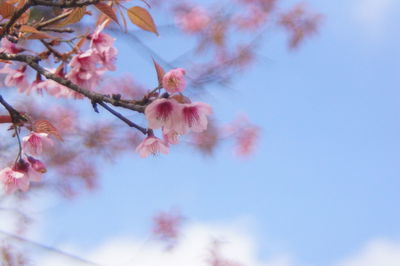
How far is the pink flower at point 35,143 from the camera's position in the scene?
3.51 ft

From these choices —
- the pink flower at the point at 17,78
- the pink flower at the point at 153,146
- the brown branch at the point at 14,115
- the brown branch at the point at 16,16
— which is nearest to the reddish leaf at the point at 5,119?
the brown branch at the point at 14,115

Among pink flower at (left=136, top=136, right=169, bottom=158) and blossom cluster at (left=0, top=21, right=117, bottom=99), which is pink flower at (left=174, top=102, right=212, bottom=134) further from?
blossom cluster at (left=0, top=21, right=117, bottom=99)

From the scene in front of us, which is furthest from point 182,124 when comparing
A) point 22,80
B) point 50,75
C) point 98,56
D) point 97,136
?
point 97,136

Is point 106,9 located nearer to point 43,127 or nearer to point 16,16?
point 16,16

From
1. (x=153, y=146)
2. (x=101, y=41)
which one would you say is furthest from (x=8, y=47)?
(x=153, y=146)

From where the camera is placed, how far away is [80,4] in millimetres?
870

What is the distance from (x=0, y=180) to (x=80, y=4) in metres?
0.58

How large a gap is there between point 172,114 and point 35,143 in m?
0.44

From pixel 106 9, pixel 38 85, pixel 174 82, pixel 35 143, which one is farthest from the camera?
pixel 38 85

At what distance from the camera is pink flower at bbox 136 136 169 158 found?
39.0 inches

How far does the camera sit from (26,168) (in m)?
1.14

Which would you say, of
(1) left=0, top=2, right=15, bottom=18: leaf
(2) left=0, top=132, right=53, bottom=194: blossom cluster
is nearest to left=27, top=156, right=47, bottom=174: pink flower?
(2) left=0, top=132, right=53, bottom=194: blossom cluster

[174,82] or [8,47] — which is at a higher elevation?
[8,47]

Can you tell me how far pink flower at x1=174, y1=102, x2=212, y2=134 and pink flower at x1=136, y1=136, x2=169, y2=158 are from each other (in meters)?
0.07
